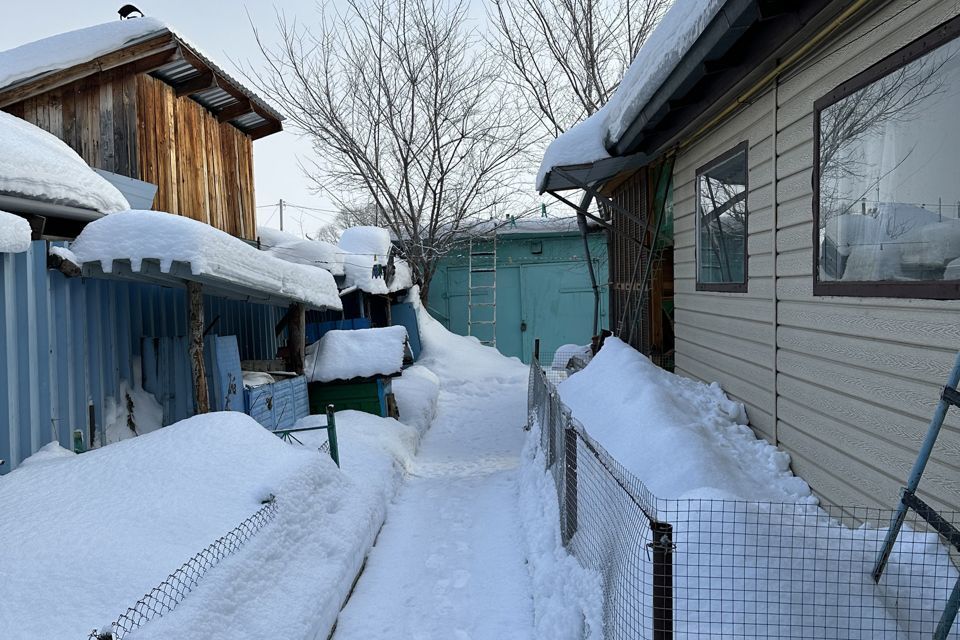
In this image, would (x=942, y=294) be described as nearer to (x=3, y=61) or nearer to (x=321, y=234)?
(x=3, y=61)

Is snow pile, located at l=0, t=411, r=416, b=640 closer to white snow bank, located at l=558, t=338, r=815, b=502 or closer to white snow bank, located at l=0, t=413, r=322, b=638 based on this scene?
white snow bank, located at l=0, t=413, r=322, b=638

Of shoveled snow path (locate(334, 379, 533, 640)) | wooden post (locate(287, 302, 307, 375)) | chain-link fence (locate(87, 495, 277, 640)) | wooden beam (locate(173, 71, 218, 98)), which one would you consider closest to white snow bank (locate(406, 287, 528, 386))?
wooden post (locate(287, 302, 307, 375))

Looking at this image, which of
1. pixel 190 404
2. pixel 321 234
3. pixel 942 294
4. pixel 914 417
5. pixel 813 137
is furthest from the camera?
pixel 321 234

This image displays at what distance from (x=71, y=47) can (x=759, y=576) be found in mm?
10559

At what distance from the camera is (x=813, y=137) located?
4.04 metres

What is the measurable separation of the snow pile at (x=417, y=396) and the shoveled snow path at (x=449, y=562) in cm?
164

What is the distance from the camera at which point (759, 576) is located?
296 cm

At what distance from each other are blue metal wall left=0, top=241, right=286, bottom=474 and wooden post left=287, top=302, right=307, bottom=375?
7.77 ft

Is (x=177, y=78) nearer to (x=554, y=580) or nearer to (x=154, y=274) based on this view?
(x=154, y=274)

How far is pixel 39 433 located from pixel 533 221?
15.3 m

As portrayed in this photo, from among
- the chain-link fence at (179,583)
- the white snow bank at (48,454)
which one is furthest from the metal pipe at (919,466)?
the white snow bank at (48,454)

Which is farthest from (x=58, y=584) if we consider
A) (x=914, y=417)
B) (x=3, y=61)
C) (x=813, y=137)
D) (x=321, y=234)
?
(x=321, y=234)

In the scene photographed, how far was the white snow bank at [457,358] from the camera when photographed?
603 inches

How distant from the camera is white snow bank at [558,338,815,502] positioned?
3.95m
